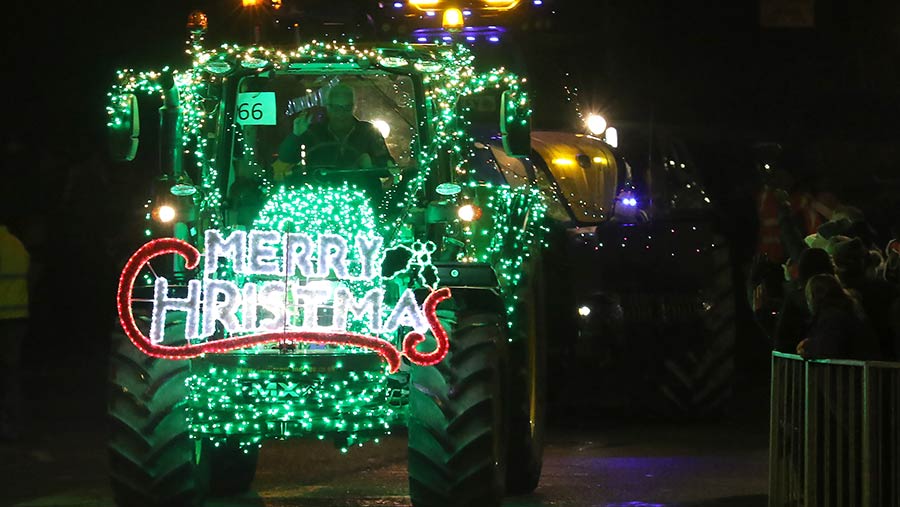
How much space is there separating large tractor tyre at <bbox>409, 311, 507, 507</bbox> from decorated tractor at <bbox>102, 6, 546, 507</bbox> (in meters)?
0.01

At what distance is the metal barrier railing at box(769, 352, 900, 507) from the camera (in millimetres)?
9328

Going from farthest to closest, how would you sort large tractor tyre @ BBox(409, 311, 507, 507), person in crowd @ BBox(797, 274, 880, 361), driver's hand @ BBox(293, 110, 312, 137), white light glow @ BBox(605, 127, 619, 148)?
white light glow @ BBox(605, 127, 619, 148) < driver's hand @ BBox(293, 110, 312, 137) < large tractor tyre @ BBox(409, 311, 507, 507) < person in crowd @ BBox(797, 274, 880, 361)

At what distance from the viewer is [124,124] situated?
1119cm

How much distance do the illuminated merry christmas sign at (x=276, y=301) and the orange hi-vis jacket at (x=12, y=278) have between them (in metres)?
5.36

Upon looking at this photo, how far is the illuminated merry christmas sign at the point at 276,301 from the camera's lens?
32.2 ft

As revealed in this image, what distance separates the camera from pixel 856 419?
9.45 metres

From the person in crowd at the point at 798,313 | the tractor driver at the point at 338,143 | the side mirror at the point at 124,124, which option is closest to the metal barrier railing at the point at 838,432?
the person in crowd at the point at 798,313

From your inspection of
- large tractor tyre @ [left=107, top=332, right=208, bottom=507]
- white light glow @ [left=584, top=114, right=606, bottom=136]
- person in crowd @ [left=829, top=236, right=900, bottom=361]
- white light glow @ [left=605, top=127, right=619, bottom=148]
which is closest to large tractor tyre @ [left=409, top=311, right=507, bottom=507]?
large tractor tyre @ [left=107, top=332, right=208, bottom=507]

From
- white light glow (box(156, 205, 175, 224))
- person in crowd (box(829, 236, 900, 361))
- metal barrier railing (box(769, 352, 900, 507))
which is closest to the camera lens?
metal barrier railing (box(769, 352, 900, 507))

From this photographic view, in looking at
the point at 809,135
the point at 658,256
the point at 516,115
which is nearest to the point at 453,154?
the point at 516,115

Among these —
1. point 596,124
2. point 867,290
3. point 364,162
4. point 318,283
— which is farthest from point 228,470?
point 596,124

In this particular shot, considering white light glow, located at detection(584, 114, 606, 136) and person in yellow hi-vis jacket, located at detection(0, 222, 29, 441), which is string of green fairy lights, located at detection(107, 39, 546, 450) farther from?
white light glow, located at detection(584, 114, 606, 136)

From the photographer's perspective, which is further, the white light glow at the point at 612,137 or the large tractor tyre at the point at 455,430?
the white light glow at the point at 612,137

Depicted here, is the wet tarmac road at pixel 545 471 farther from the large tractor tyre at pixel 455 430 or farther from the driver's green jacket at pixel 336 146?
the driver's green jacket at pixel 336 146
